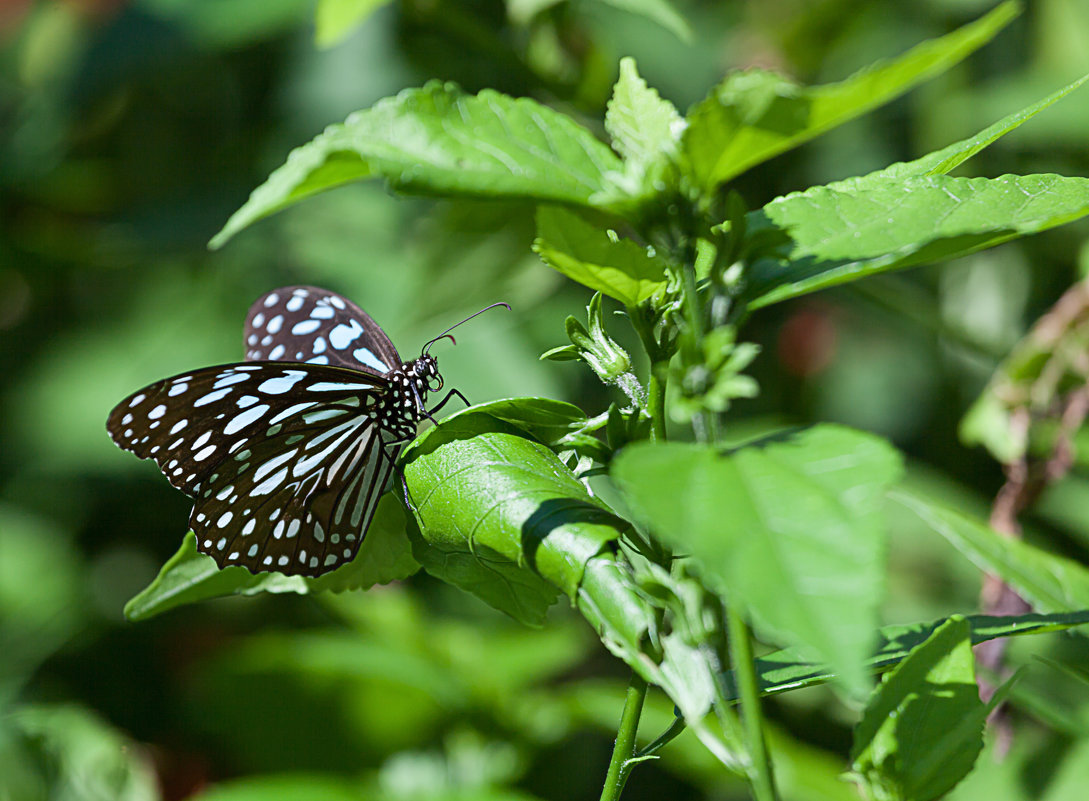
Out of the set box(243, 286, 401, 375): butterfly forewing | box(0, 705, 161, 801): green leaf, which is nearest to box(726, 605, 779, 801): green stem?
box(243, 286, 401, 375): butterfly forewing

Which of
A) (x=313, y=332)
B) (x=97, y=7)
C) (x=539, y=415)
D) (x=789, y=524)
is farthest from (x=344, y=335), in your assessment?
(x=97, y=7)

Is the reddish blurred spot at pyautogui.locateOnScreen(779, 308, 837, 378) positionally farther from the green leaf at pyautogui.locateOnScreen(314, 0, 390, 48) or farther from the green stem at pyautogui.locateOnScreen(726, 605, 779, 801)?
the green stem at pyautogui.locateOnScreen(726, 605, 779, 801)

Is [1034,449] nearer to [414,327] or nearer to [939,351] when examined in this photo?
[939,351]

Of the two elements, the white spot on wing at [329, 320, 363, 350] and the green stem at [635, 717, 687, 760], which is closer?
the green stem at [635, 717, 687, 760]

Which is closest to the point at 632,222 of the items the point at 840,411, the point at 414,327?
the point at 414,327

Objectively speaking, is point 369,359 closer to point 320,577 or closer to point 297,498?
point 297,498

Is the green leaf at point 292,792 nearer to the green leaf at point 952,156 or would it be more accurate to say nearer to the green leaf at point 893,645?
the green leaf at point 893,645

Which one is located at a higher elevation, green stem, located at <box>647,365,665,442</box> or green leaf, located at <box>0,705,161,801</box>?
green stem, located at <box>647,365,665,442</box>
